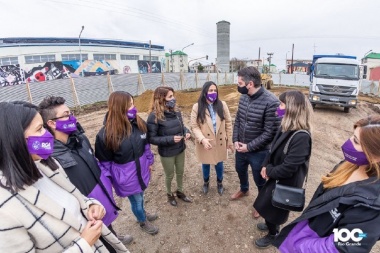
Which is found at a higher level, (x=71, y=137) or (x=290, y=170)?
(x=71, y=137)

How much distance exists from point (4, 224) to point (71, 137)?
1073 mm

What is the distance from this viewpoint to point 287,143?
209 cm

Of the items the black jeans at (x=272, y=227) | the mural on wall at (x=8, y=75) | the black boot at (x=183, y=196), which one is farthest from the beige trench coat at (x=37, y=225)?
the mural on wall at (x=8, y=75)

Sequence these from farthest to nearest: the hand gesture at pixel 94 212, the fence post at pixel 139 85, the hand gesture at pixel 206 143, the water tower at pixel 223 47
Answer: the water tower at pixel 223 47 → the fence post at pixel 139 85 → the hand gesture at pixel 206 143 → the hand gesture at pixel 94 212

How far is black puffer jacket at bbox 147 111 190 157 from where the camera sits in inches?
113

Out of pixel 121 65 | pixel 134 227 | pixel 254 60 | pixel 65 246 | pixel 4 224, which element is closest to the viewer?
pixel 4 224

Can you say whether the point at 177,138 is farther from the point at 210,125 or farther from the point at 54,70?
the point at 54,70

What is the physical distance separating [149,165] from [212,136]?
1.06m

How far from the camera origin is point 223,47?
36.3m

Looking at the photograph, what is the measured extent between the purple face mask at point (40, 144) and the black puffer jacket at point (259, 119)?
7.66 feet

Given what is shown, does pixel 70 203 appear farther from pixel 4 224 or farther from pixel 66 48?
pixel 66 48

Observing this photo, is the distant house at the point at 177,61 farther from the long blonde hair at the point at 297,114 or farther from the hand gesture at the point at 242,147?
the long blonde hair at the point at 297,114

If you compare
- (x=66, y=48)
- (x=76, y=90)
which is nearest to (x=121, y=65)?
(x=66, y=48)

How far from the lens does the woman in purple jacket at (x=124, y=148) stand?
7.79 feet
